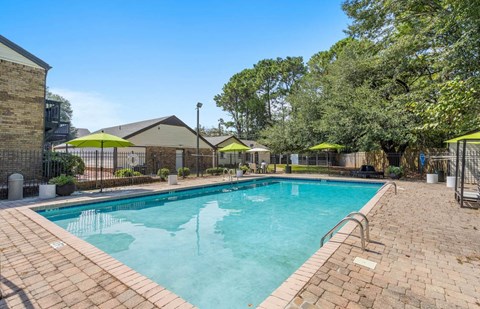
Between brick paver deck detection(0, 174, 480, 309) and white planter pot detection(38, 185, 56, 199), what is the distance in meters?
3.88

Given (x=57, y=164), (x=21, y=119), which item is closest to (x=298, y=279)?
(x=57, y=164)

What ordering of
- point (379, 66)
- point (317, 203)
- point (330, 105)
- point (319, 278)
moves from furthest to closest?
point (330, 105)
point (379, 66)
point (317, 203)
point (319, 278)

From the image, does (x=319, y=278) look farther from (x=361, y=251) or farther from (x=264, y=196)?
(x=264, y=196)

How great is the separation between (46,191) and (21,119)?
429 cm

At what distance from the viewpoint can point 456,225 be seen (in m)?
5.33

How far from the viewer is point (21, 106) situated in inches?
400

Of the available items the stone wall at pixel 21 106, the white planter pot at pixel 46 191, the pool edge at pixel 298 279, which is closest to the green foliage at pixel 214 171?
the stone wall at pixel 21 106

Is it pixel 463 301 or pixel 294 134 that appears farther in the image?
pixel 294 134

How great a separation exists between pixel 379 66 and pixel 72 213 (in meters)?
19.5

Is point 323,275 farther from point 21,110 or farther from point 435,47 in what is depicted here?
point 435,47

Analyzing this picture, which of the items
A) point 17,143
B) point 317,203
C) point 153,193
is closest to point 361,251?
point 317,203

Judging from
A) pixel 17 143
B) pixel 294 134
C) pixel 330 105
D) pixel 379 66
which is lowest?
pixel 17 143

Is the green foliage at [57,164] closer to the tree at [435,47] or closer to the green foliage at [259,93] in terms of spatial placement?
the tree at [435,47]

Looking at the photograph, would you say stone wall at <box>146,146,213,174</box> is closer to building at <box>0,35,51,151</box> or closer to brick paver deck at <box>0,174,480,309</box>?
building at <box>0,35,51,151</box>
